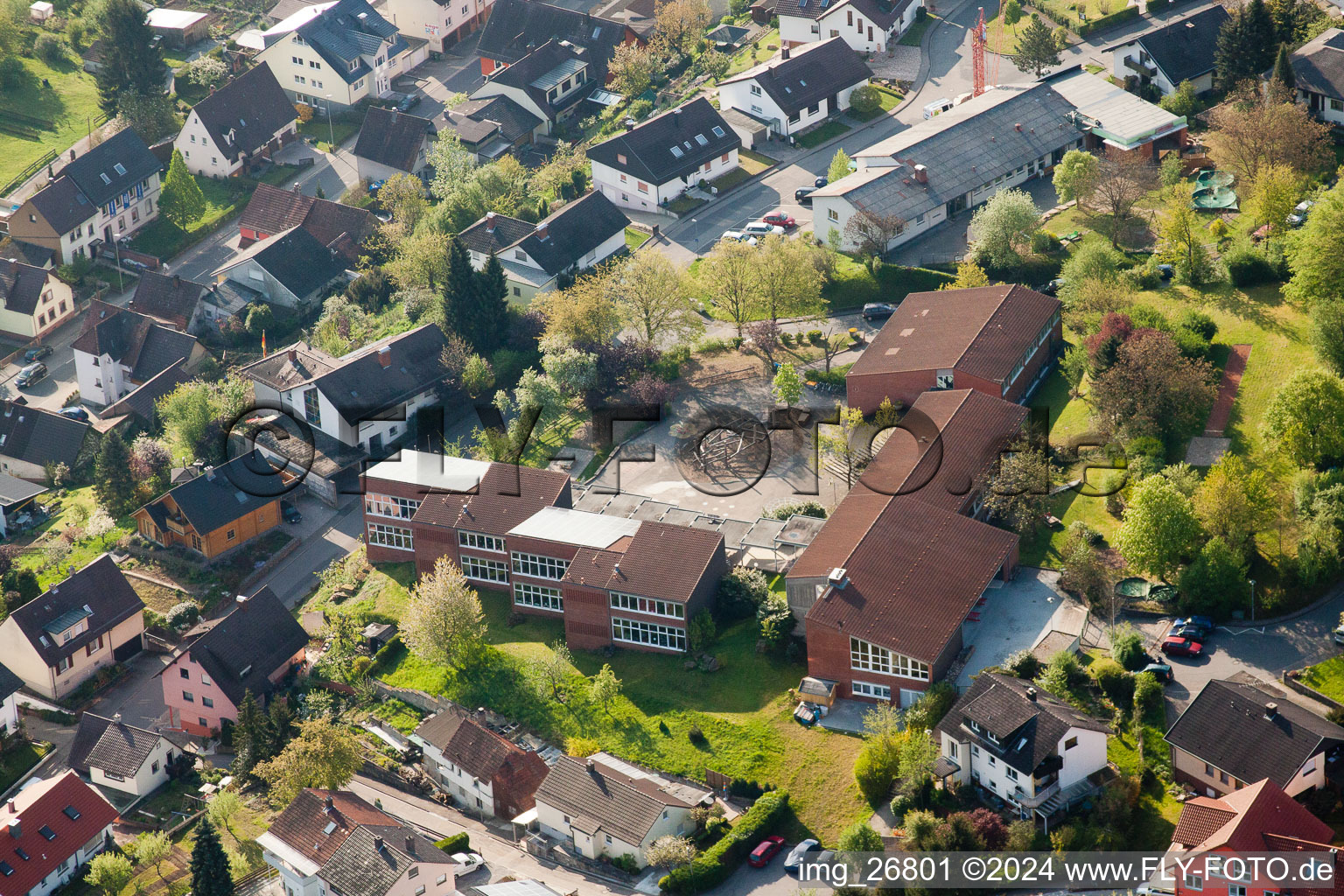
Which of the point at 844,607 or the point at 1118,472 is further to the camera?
the point at 1118,472

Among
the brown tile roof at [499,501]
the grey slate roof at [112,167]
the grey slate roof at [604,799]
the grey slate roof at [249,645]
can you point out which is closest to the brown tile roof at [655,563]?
the brown tile roof at [499,501]

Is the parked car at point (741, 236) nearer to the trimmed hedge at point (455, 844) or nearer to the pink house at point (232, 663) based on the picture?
the pink house at point (232, 663)

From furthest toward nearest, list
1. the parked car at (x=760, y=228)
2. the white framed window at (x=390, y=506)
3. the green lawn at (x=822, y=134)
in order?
the green lawn at (x=822, y=134) → the parked car at (x=760, y=228) → the white framed window at (x=390, y=506)

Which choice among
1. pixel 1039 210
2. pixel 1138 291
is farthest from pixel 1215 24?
pixel 1138 291

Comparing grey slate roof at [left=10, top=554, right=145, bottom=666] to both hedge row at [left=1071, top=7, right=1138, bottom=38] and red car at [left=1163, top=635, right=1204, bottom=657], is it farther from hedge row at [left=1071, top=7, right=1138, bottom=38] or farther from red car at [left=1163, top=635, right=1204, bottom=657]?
hedge row at [left=1071, top=7, right=1138, bottom=38]

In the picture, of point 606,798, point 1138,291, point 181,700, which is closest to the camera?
point 606,798

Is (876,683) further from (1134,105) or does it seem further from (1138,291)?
(1134,105)
